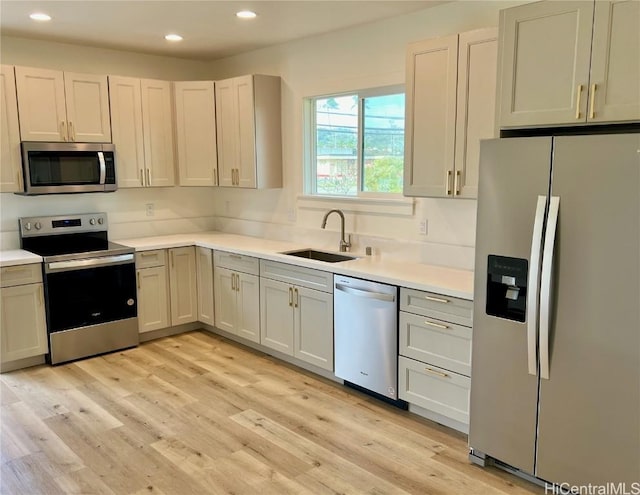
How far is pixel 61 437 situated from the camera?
10.1ft

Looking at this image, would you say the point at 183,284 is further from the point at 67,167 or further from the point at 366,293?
the point at 366,293

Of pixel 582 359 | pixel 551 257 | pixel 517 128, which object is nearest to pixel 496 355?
pixel 582 359

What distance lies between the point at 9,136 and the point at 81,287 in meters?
1.27

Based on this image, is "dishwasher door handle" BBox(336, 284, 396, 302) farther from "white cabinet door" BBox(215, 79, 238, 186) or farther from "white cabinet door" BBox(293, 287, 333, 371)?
"white cabinet door" BBox(215, 79, 238, 186)

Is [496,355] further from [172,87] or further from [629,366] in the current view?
[172,87]

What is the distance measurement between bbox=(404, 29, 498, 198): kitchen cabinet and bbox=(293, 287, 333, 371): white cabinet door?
985 mm

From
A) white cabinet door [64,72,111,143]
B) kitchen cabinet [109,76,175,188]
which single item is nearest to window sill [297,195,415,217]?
kitchen cabinet [109,76,175,188]

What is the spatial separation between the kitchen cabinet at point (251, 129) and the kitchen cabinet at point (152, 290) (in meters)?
0.97

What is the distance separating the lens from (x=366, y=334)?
3438 millimetres

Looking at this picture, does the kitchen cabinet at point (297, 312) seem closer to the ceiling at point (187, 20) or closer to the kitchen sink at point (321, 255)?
the kitchen sink at point (321, 255)

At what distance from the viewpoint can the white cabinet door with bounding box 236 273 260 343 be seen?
432 centimetres

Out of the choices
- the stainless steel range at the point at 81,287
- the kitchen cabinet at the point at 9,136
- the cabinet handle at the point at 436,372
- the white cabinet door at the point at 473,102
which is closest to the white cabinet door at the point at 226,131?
the stainless steel range at the point at 81,287

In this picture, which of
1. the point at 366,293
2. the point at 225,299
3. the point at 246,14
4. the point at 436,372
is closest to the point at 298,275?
the point at 366,293

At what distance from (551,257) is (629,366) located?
529 mm
